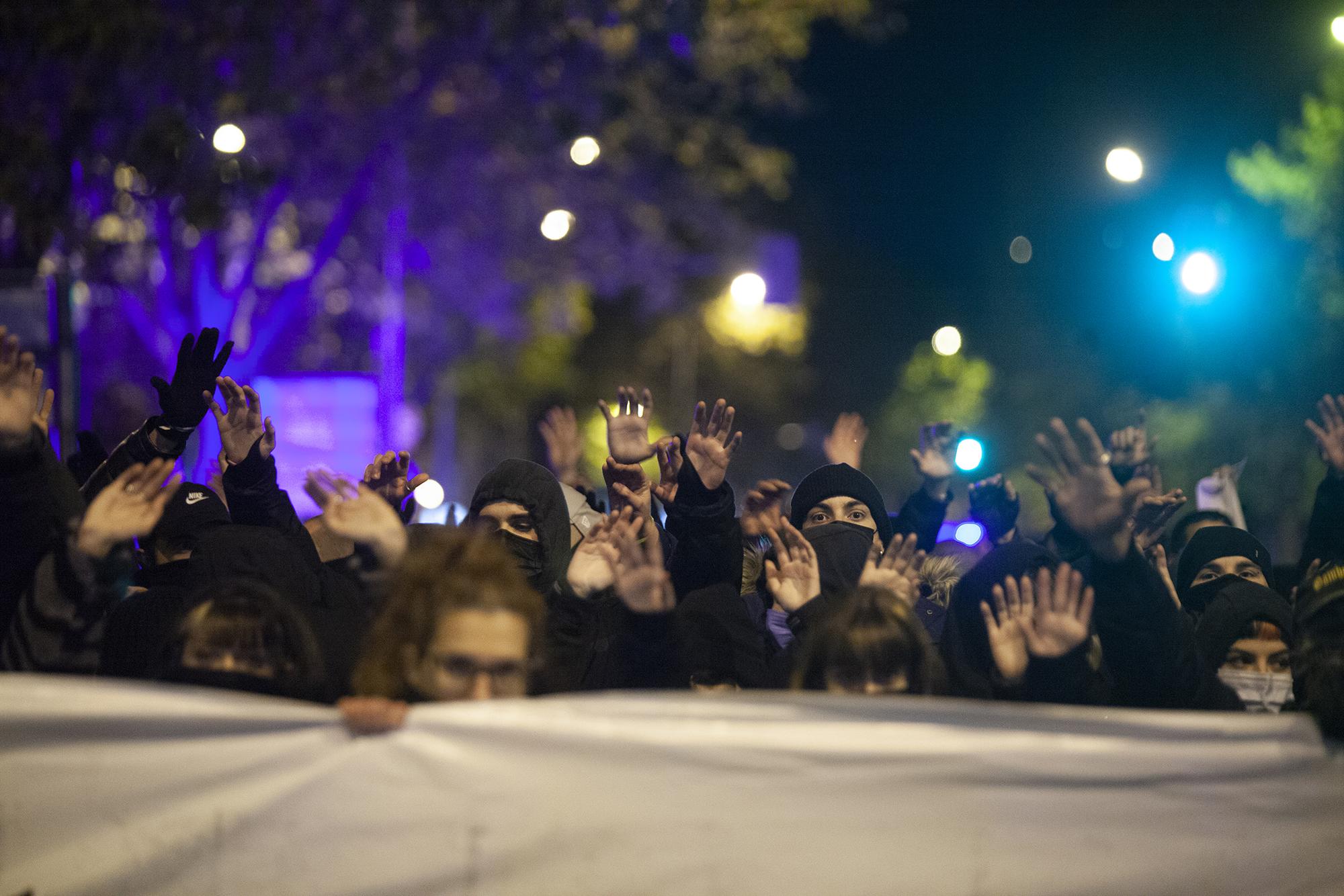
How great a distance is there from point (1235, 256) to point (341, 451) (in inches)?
763

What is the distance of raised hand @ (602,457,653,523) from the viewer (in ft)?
15.1

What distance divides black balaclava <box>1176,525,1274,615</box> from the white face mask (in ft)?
2.14

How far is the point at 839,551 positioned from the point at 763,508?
0.36m

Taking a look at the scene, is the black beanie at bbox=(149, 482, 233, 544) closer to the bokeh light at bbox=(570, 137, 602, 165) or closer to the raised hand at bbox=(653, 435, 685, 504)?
the raised hand at bbox=(653, 435, 685, 504)

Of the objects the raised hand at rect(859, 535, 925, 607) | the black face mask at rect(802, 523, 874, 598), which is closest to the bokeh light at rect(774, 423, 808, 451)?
the black face mask at rect(802, 523, 874, 598)

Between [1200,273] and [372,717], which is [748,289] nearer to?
[1200,273]

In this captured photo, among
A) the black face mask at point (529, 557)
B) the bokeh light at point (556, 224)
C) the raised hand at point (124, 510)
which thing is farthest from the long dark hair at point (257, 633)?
the bokeh light at point (556, 224)

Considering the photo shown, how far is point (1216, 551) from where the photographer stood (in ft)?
16.3

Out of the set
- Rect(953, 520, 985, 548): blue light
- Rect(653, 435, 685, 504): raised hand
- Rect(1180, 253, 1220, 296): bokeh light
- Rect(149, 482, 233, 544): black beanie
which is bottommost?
Rect(149, 482, 233, 544): black beanie

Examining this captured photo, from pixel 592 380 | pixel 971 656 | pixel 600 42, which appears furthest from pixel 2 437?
pixel 592 380

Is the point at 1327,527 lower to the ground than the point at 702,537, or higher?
higher

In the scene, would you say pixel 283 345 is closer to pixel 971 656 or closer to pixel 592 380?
pixel 971 656

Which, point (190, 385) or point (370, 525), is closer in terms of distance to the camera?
point (370, 525)

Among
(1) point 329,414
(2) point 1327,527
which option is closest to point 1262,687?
(2) point 1327,527
